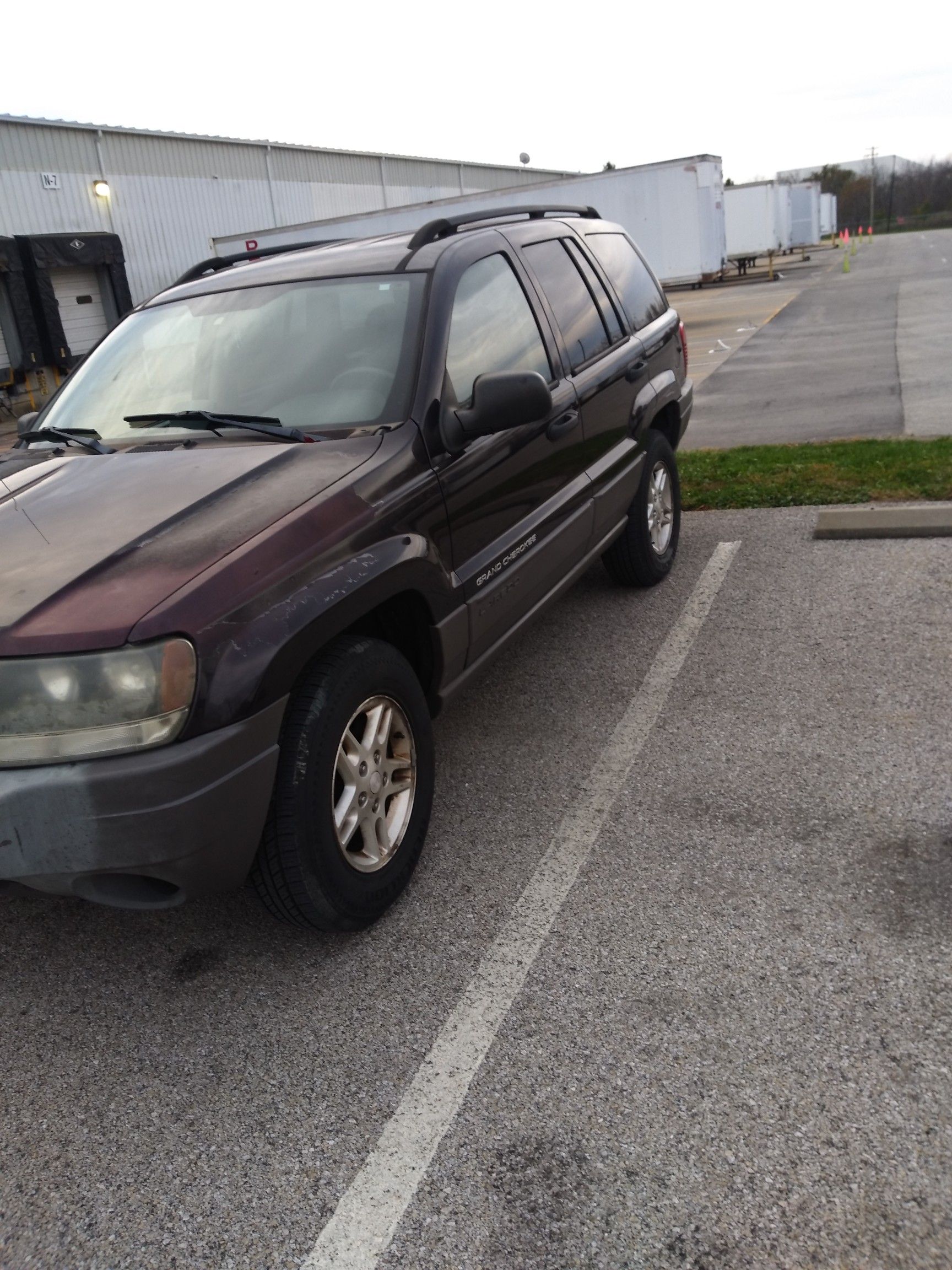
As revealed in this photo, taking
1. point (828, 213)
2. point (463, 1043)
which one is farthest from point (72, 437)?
point (828, 213)

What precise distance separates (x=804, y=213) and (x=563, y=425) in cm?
5351

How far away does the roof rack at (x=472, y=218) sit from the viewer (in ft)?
13.2

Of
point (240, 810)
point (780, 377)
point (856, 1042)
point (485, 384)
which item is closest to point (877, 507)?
point (485, 384)

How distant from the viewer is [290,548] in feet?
8.78

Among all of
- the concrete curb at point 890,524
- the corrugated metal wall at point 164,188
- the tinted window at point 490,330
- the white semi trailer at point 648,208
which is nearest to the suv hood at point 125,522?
the tinted window at point 490,330

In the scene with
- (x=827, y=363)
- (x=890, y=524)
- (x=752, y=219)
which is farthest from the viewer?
(x=752, y=219)

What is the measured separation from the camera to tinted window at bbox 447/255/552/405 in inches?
145

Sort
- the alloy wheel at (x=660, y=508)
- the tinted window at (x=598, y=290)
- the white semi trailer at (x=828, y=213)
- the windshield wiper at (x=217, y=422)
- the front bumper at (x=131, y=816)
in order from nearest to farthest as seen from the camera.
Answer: the front bumper at (x=131, y=816) → the windshield wiper at (x=217, y=422) → the tinted window at (x=598, y=290) → the alloy wheel at (x=660, y=508) → the white semi trailer at (x=828, y=213)

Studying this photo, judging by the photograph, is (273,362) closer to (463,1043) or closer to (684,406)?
(463,1043)

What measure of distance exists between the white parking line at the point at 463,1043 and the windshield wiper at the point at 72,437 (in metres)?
1.98

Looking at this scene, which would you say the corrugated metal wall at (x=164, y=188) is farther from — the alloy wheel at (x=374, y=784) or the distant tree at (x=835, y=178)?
the distant tree at (x=835, y=178)

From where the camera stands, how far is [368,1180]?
221 centimetres

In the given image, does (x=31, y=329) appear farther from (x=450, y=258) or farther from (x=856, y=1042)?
(x=856, y=1042)

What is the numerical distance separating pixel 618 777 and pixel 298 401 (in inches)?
68.2
